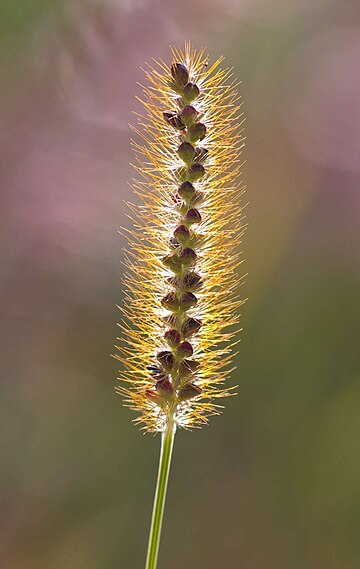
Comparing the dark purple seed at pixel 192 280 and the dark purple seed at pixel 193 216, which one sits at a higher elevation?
the dark purple seed at pixel 193 216

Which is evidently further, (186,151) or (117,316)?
(117,316)

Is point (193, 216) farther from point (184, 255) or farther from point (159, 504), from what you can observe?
point (159, 504)

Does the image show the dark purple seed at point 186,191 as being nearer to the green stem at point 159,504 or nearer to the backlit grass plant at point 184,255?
the backlit grass plant at point 184,255

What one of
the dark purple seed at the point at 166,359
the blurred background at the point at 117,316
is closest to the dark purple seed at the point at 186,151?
the dark purple seed at the point at 166,359

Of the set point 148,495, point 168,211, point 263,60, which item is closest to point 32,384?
point 148,495

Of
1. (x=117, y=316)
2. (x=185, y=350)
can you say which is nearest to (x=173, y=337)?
(x=185, y=350)

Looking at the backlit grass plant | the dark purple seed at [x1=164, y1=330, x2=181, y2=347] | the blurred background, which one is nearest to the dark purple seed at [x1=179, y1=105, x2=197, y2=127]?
the backlit grass plant

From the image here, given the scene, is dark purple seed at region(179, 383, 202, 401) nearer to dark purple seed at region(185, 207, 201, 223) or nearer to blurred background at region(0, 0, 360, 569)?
dark purple seed at region(185, 207, 201, 223)

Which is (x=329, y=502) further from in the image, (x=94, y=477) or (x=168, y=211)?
(x=168, y=211)
